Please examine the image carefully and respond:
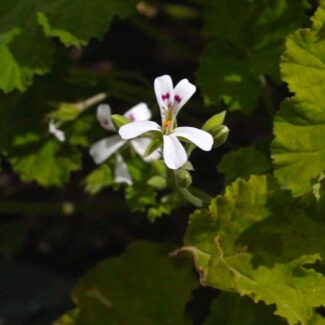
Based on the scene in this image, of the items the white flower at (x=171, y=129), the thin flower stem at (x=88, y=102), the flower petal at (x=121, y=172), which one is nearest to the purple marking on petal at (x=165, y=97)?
the white flower at (x=171, y=129)

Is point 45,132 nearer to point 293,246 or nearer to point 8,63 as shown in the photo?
point 8,63

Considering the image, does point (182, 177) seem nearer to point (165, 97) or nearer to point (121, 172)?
point (165, 97)

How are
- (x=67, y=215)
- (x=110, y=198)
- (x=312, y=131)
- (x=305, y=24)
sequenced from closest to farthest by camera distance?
1. (x=312, y=131)
2. (x=305, y=24)
3. (x=110, y=198)
4. (x=67, y=215)

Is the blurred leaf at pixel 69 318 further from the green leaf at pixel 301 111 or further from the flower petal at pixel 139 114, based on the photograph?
the green leaf at pixel 301 111

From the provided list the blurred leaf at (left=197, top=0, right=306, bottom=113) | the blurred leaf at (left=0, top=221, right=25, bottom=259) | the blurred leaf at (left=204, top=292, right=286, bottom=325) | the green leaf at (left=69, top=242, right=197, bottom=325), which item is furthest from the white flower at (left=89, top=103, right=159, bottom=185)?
the blurred leaf at (left=0, top=221, right=25, bottom=259)

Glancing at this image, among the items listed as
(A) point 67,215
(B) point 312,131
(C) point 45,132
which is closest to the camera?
(B) point 312,131

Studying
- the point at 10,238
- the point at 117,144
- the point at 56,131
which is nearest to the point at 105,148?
the point at 117,144

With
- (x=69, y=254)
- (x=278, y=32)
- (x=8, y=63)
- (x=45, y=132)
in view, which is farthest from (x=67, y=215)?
Result: (x=278, y=32)
